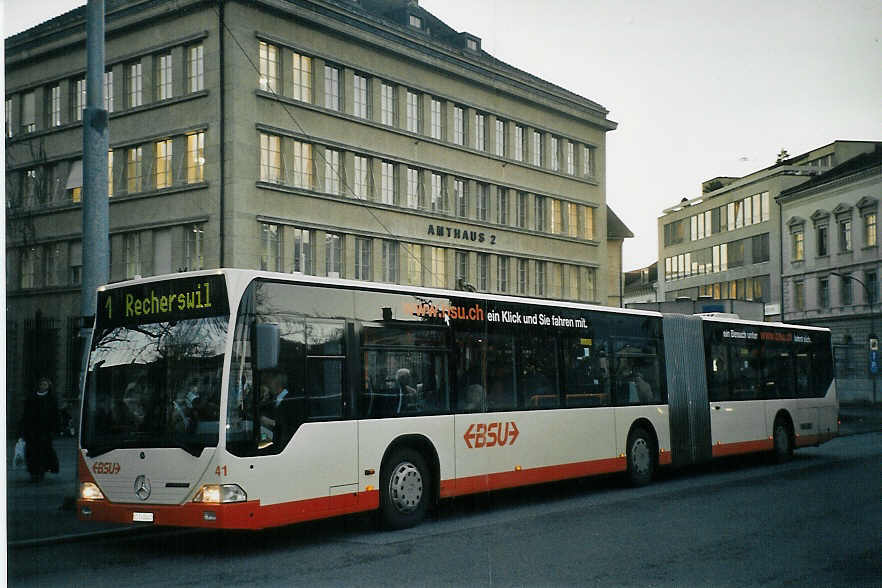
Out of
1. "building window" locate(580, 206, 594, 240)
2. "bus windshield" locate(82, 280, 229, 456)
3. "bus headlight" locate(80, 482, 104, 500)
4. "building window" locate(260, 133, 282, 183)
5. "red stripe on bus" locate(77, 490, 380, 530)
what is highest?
"building window" locate(260, 133, 282, 183)

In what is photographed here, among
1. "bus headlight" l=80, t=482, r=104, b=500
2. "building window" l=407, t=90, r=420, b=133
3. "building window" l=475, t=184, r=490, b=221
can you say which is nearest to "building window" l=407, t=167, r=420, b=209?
"building window" l=407, t=90, r=420, b=133

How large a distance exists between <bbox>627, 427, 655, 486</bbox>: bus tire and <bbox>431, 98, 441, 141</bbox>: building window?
1019 inches

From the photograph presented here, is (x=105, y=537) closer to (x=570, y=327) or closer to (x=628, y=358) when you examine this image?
(x=570, y=327)

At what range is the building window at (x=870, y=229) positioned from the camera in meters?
40.4

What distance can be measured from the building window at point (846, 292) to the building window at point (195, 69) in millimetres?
30108

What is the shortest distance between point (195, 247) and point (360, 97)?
8.91m

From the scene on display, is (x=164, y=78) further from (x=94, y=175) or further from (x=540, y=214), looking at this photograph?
(x=94, y=175)

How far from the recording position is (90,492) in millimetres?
10797

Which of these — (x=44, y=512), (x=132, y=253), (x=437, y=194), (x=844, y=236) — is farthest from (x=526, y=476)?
(x=844, y=236)

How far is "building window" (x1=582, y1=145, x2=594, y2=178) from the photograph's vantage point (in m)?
44.1

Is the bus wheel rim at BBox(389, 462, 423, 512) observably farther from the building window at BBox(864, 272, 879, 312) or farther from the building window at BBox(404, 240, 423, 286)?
the building window at BBox(864, 272, 879, 312)

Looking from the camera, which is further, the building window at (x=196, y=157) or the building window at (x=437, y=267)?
the building window at (x=437, y=267)

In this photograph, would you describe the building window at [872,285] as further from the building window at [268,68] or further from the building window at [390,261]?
the building window at [268,68]

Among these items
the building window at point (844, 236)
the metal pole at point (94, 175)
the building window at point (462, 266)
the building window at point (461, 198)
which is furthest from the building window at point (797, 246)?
the metal pole at point (94, 175)
